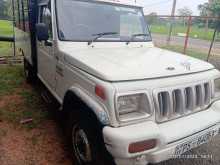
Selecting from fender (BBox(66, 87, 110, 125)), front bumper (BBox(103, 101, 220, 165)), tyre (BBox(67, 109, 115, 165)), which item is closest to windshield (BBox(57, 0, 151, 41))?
fender (BBox(66, 87, 110, 125))

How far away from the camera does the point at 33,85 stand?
5895 millimetres

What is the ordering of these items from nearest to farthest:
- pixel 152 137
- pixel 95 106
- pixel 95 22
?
pixel 152 137
pixel 95 106
pixel 95 22

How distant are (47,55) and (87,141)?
1909mm

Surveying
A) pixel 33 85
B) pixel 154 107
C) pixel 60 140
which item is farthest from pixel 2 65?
pixel 154 107

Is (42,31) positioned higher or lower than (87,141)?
higher

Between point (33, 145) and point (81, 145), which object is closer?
point (81, 145)

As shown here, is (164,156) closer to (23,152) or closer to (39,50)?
(23,152)

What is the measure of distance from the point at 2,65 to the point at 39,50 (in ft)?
14.0

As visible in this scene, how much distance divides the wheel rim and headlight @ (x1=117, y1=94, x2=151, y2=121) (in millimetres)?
582

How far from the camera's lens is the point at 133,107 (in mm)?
2154

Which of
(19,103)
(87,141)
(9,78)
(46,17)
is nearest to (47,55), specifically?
(46,17)

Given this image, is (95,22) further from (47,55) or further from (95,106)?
(95,106)

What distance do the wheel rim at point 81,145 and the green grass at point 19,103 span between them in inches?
50.7

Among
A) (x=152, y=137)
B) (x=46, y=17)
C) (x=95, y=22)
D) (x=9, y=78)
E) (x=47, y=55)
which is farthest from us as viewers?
(x=9, y=78)
